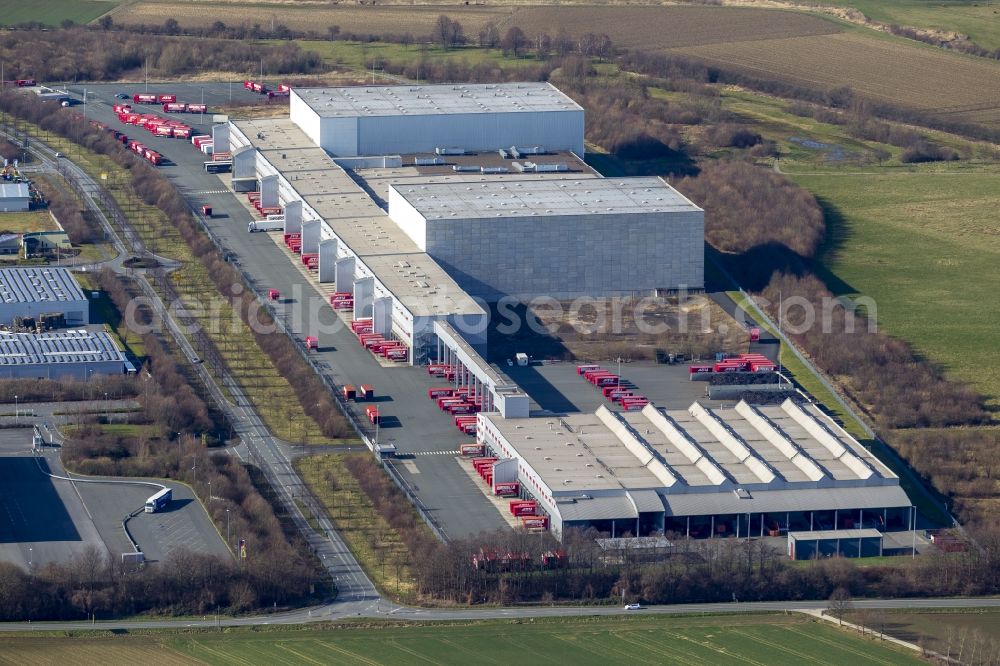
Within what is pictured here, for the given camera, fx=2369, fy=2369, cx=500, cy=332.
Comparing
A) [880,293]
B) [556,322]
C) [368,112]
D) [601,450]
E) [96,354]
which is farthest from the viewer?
[368,112]

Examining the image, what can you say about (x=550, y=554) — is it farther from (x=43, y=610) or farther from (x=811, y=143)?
(x=811, y=143)

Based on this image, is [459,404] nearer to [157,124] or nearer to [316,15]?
[157,124]

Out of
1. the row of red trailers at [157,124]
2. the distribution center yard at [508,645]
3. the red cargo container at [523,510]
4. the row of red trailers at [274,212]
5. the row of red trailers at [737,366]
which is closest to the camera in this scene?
the distribution center yard at [508,645]

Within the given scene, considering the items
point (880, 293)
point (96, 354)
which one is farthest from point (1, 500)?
point (880, 293)

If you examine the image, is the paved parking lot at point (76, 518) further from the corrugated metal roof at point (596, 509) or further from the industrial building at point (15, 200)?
the industrial building at point (15, 200)

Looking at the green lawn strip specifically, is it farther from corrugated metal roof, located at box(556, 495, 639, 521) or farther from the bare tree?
the bare tree

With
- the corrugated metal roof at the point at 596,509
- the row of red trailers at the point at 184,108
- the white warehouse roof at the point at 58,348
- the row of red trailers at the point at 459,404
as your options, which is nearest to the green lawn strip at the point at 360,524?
the row of red trailers at the point at 459,404
